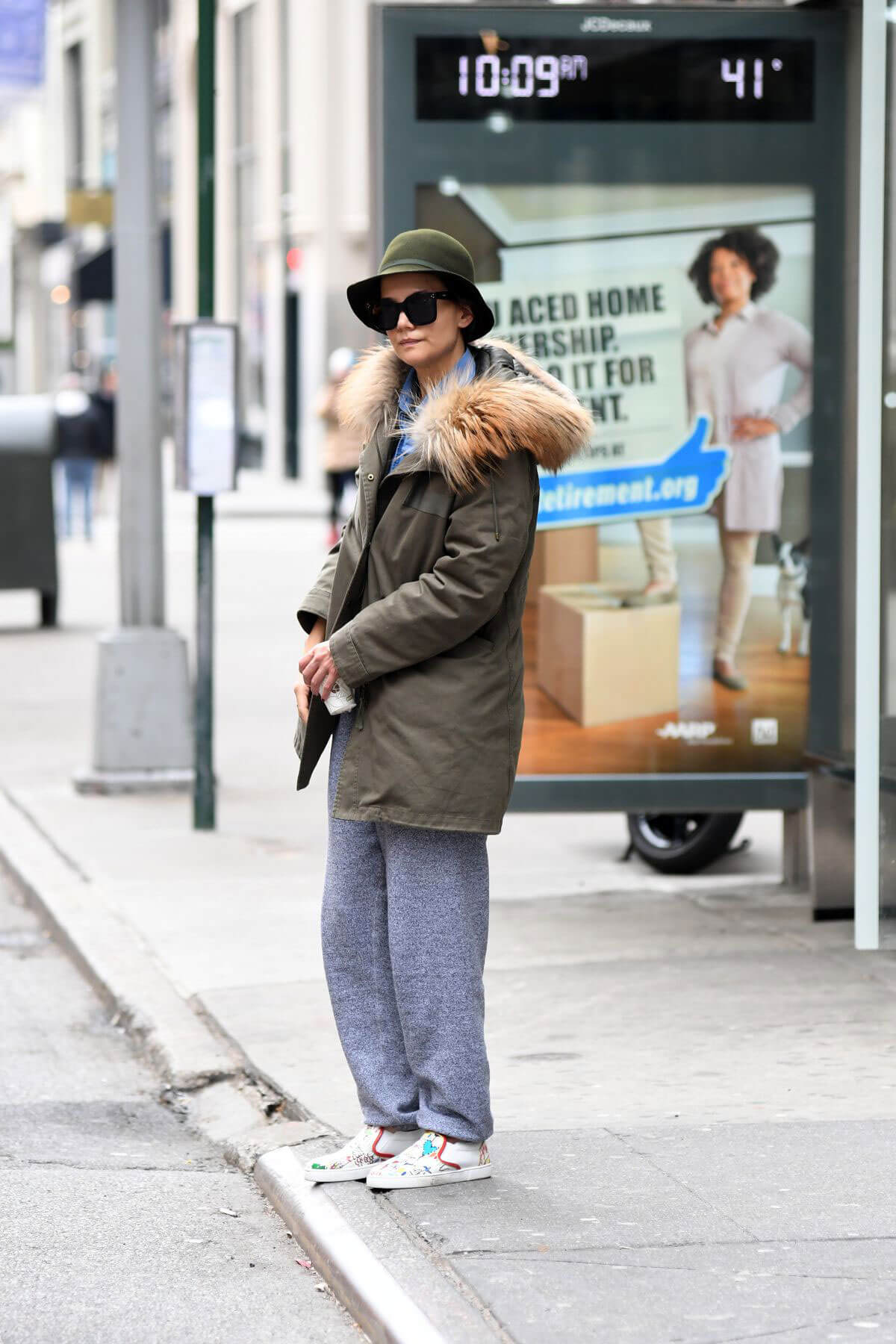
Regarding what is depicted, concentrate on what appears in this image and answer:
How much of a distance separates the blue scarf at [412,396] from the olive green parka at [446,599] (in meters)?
0.02

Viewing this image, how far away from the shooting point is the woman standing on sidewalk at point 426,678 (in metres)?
4.12

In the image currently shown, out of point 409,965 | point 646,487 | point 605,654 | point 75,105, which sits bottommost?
point 409,965

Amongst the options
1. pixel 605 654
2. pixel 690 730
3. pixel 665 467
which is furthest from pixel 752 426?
pixel 690 730

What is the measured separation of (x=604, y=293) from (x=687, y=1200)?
3572 mm

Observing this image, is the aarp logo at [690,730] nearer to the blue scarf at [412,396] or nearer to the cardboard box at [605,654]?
the cardboard box at [605,654]

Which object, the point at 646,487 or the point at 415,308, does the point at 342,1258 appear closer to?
the point at 415,308

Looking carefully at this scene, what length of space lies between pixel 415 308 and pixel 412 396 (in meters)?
0.21

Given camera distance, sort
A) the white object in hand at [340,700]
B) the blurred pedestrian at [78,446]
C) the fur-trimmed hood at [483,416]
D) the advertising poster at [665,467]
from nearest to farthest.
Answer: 1. the fur-trimmed hood at [483,416]
2. the white object in hand at [340,700]
3. the advertising poster at [665,467]
4. the blurred pedestrian at [78,446]

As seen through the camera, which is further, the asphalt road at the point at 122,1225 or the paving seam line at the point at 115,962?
the paving seam line at the point at 115,962

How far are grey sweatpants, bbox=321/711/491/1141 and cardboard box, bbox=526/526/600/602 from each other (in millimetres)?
2844

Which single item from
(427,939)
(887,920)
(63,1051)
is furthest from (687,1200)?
(63,1051)

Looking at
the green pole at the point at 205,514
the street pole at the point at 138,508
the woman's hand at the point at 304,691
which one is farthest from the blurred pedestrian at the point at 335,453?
the woman's hand at the point at 304,691

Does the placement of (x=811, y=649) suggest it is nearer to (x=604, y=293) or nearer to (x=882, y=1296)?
(x=604, y=293)

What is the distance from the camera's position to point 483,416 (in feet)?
13.5
